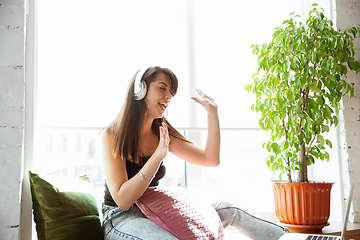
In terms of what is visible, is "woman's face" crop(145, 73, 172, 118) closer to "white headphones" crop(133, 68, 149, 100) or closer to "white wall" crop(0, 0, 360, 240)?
"white headphones" crop(133, 68, 149, 100)

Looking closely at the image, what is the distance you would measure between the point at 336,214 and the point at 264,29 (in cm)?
161

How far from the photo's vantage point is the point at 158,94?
67.0 inches

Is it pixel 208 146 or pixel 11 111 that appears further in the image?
pixel 208 146

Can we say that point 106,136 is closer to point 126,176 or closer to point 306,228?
point 126,176

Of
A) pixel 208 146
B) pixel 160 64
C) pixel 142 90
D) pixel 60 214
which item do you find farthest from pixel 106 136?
pixel 160 64

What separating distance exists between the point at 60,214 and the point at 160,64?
3.96 feet

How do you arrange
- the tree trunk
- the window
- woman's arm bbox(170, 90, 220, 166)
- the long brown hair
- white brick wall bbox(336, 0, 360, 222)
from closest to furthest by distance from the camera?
the long brown hair < woman's arm bbox(170, 90, 220, 166) < the window < the tree trunk < white brick wall bbox(336, 0, 360, 222)

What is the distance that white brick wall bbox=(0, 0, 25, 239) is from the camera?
155cm

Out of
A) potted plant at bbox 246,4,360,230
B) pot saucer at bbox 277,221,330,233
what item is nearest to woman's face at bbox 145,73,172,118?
potted plant at bbox 246,4,360,230

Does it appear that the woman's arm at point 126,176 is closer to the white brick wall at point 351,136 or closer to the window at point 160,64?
the window at point 160,64

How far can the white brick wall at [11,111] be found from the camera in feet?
5.08

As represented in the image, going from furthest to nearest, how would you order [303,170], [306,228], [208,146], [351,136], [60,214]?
[351,136], [303,170], [306,228], [208,146], [60,214]

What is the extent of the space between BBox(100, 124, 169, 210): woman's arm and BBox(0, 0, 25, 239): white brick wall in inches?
17.8

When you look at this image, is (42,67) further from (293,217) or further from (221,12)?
(293,217)
